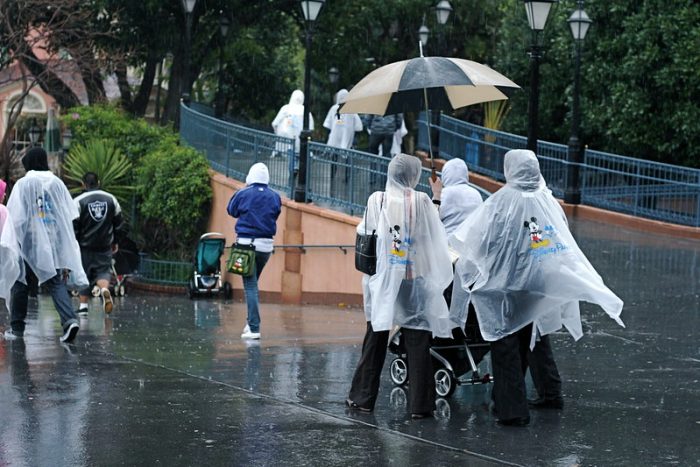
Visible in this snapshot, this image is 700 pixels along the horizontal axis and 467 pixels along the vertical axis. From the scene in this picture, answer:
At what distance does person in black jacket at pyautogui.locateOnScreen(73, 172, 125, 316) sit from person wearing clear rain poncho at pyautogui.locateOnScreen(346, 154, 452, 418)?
652 cm

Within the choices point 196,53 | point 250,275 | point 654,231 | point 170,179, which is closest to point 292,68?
point 196,53

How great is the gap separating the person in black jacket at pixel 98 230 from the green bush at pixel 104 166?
8024mm

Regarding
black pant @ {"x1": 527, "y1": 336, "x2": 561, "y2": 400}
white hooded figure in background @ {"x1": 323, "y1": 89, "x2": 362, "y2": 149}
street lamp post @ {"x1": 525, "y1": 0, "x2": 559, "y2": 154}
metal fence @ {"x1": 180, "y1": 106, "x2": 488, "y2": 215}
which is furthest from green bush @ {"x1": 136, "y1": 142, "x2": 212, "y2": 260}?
black pant @ {"x1": 527, "y1": 336, "x2": 561, "y2": 400}

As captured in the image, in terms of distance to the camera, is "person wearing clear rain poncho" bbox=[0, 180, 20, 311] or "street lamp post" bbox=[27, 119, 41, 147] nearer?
"person wearing clear rain poncho" bbox=[0, 180, 20, 311]

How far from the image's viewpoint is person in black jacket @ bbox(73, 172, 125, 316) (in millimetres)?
13828

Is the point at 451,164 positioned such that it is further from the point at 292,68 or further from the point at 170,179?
the point at 292,68

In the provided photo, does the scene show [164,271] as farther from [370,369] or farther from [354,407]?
[370,369]

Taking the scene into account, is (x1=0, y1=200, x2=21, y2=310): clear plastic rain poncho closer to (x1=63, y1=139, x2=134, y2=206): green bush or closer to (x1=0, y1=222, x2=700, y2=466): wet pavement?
(x1=0, y1=222, x2=700, y2=466): wet pavement

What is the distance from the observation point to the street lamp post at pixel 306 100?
16859mm

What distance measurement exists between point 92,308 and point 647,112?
11049 mm

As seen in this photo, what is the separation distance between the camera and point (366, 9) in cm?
2830

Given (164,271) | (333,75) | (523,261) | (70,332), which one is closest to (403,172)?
(523,261)

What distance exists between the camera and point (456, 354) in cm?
851

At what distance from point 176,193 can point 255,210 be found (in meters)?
9.17
